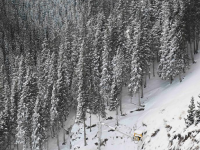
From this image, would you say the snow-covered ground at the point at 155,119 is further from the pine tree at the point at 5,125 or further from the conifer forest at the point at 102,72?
the pine tree at the point at 5,125

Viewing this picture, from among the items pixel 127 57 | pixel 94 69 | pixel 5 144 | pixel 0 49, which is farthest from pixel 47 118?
pixel 0 49

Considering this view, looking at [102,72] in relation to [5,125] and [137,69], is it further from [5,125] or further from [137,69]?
[5,125]

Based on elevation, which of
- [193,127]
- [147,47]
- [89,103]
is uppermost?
[147,47]

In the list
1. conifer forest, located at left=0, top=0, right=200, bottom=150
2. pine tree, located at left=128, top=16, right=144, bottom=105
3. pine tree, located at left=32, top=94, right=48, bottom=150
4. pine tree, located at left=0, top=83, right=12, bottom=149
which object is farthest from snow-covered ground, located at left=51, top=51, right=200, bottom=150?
pine tree, located at left=0, top=83, right=12, bottom=149

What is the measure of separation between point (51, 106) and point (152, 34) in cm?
3099

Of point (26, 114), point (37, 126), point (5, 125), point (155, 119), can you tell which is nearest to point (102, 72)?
point (37, 126)

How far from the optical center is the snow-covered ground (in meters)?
19.8

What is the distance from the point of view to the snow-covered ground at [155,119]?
19841 millimetres

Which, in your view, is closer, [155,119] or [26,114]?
[155,119]

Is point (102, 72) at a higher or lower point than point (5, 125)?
higher

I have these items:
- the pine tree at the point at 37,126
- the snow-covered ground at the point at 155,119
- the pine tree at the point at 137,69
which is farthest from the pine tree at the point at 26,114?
the pine tree at the point at 137,69

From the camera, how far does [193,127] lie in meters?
15.0

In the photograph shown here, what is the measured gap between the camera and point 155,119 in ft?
86.6

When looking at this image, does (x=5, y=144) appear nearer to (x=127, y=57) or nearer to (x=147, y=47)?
(x=127, y=57)
